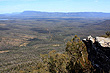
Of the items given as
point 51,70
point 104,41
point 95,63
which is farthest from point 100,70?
point 51,70

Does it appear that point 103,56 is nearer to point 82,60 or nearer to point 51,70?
point 82,60

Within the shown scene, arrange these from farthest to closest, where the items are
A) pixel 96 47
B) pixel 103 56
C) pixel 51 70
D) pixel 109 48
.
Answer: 1. pixel 51 70
2. pixel 96 47
3. pixel 103 56
4. pixel 109 48

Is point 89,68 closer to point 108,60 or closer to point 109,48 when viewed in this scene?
point 108,60

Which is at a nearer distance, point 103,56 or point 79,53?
point 103,56

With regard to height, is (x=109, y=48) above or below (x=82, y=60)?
above

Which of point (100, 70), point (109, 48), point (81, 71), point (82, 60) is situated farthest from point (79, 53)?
point (109, 48)

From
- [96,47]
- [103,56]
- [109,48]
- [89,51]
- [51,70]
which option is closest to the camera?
[109,48]

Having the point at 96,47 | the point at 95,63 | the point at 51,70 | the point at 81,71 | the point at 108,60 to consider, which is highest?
the point at 96,47
